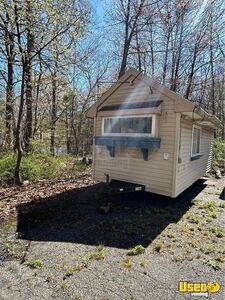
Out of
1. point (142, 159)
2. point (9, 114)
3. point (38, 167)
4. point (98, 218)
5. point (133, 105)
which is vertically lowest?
point (98, 218)

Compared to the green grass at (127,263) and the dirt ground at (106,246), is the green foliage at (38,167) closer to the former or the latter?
the dirt ground at (106,246)

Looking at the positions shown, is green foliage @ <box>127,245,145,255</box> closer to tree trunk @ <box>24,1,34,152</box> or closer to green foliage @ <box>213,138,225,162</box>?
tree trunk @ <box>24,1,34,152</box>

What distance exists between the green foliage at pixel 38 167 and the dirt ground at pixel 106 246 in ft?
3.71

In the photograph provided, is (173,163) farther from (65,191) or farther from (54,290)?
(54,290)

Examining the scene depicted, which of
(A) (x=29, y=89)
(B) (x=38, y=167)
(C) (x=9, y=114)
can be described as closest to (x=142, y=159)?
(B) (x=38, y=167)

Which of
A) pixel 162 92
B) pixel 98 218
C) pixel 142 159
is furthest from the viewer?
pixel 142 159

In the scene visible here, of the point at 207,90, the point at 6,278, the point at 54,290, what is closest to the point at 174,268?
the point at 54,290

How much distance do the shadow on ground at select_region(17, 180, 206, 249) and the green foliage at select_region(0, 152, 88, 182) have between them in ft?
6.05

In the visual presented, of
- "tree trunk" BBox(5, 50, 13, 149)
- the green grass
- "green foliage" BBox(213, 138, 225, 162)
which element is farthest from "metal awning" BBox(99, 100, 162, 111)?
"green foliage" BBox(213, 138, 225, 162)

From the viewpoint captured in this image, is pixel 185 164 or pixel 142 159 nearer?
pixel 142 159

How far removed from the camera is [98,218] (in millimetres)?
4484

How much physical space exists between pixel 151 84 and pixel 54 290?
15.8ft

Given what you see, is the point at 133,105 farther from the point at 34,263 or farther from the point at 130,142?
the point at 34,263

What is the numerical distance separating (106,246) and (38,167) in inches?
198
